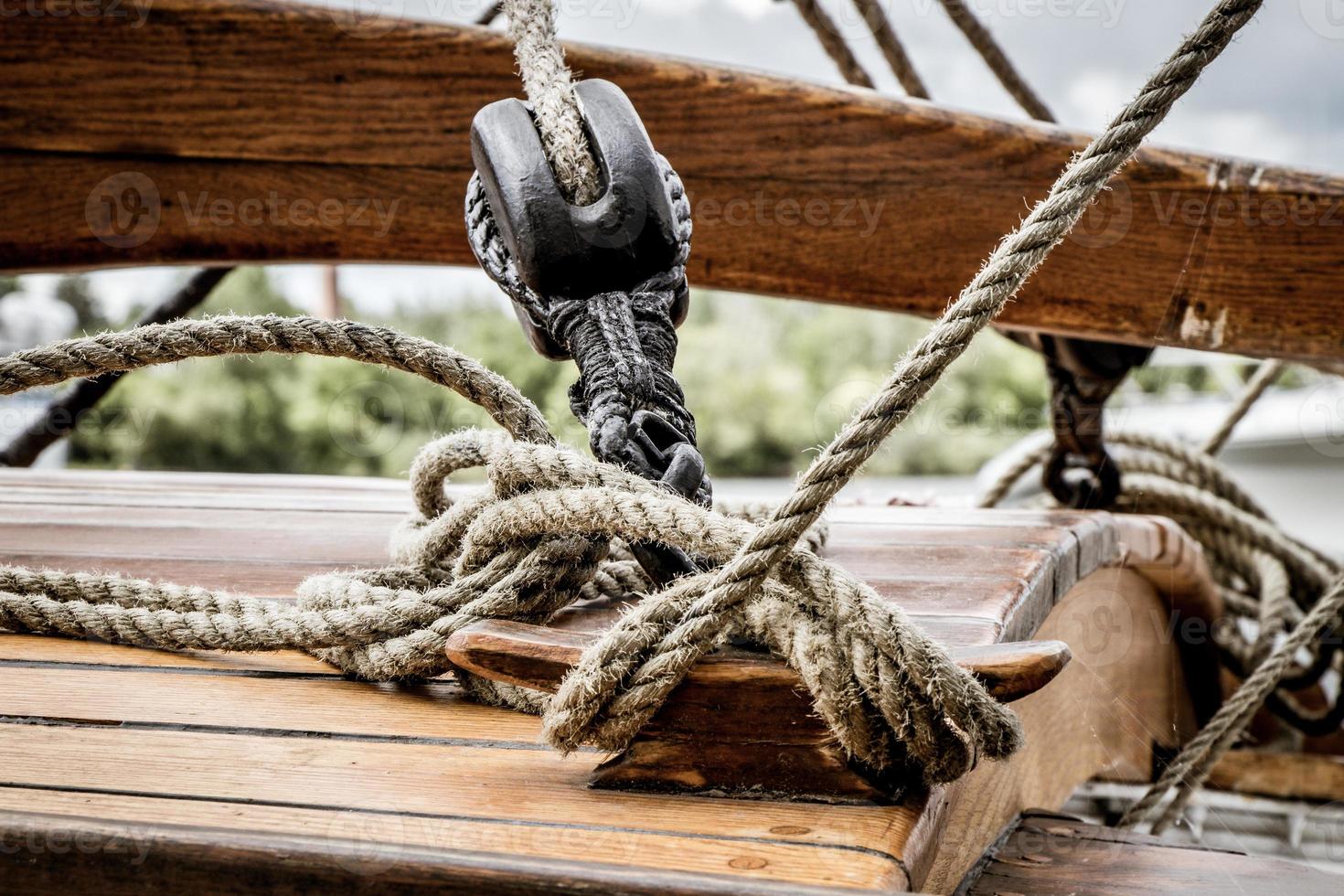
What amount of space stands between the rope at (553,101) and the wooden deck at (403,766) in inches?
14.8

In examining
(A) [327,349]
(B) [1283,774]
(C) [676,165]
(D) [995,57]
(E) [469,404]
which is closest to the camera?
(A) [327,349]

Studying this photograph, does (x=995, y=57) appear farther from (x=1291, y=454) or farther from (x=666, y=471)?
(x=1291, y=454)

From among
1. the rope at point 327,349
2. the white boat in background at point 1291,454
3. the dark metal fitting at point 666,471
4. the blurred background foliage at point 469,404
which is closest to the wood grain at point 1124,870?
the dark metal fitting at point 666,471

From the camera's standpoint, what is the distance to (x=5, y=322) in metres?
5.39

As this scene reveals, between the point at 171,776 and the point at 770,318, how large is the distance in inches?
310

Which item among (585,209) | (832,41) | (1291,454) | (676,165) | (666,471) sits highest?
(1291,454)

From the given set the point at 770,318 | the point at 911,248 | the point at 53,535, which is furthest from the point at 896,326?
the point at 53,535

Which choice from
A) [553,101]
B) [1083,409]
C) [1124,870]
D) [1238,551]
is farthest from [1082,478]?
[553,101]

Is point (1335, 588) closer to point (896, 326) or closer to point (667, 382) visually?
point (667, 382)

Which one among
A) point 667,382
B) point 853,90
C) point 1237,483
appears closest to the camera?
point 667,382

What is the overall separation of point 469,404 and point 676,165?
589cm

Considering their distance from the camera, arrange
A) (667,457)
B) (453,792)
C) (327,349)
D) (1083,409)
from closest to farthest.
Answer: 1. (453,792)
2. (667,457)
3. (327,349)
4. (1083,409)

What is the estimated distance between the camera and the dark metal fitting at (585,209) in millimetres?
784

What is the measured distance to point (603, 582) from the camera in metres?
0.90
